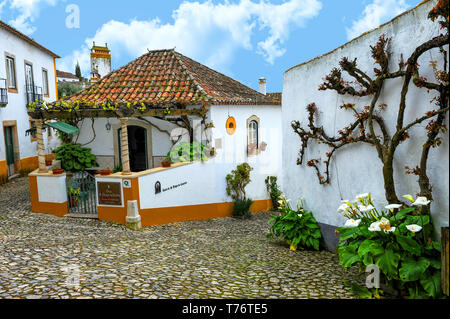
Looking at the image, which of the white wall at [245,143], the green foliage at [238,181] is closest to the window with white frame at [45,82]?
the white wall at [245,143]

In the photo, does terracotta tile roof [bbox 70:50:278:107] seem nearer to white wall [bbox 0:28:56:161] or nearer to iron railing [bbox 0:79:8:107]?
iron railing [bbox 0:79:8:107]

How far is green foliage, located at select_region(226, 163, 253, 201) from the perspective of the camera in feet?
41.8

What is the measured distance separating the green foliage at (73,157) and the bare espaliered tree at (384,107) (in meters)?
9.33

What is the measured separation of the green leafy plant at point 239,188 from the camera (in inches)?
498

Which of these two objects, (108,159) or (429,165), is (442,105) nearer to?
(429,165)

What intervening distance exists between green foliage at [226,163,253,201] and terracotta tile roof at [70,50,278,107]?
243 cm

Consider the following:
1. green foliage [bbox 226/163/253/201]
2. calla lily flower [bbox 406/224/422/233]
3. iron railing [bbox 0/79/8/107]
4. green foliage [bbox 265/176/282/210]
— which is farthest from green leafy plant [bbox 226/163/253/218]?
iron railing [bbox 0/79/8/107]

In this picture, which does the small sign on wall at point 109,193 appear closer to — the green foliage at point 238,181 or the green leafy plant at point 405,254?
the green foliage at point 238,181

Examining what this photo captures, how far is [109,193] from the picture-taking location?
31.7 ft

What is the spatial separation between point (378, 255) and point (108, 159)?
38.3 feet

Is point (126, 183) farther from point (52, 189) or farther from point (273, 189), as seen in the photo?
point (273, 189)

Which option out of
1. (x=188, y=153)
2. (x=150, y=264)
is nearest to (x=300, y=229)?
(x=150, y=264)

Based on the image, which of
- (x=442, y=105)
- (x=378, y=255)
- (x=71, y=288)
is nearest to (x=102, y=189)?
(x=71, y=288)

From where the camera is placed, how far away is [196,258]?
6629mm
